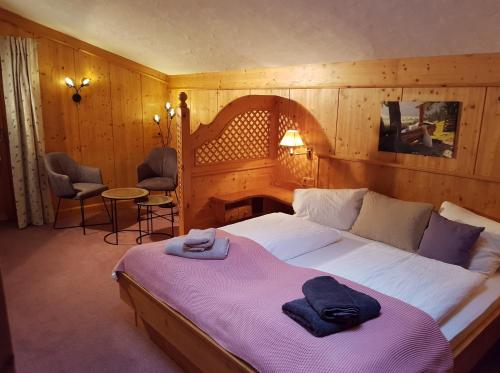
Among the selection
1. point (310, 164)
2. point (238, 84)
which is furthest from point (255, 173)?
point (238, 84)

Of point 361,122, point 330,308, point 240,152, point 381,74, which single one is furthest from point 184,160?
point 330,308

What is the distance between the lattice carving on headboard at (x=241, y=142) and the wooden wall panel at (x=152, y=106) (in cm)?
196

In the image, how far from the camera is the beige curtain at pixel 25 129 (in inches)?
173

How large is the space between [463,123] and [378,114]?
73cm

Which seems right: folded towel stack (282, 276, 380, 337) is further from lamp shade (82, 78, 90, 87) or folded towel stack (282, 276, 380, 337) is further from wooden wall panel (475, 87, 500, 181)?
lamp shade (82, 78, 90, 87)

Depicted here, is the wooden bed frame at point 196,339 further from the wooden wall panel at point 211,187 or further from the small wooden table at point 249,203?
the small wooden table at point 249,203

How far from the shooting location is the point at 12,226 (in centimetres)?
475

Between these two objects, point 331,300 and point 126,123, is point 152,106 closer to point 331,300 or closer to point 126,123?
point 126,123

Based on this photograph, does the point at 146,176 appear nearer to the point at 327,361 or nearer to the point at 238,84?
the point at 238,84

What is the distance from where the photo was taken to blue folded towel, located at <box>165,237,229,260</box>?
2564 millimetres

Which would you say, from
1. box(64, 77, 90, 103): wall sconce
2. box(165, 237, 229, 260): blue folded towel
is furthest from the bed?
box(64, 77, 90, 103): wall sconce

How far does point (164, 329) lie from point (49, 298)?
1.34m

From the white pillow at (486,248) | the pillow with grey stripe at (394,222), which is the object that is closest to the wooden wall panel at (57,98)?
the pillow with grey stripe at (394,222)

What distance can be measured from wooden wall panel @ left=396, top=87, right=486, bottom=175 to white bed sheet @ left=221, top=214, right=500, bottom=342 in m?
0.84
